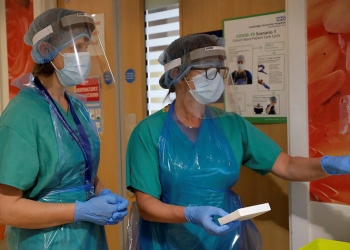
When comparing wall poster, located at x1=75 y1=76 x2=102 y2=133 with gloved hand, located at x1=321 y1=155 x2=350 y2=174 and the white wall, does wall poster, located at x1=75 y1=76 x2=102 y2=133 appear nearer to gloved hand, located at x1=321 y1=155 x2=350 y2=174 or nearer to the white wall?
the white wall

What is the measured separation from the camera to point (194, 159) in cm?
134

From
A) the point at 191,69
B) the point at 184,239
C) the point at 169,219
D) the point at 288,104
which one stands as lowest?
the point at 184,239

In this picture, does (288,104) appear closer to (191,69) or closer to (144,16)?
(191,69)

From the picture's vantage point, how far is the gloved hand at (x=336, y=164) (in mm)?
1221

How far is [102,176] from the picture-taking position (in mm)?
2389

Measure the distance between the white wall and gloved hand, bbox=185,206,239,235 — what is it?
49 centimetres

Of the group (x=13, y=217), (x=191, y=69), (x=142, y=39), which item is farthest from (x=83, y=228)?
(x=142, y=39)

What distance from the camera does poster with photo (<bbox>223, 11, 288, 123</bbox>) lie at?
5.40 ft

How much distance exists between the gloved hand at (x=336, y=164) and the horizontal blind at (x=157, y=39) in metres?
1.02

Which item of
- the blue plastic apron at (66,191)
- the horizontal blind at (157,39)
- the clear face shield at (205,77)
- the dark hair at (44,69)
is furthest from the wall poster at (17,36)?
the clear face shield at (205,77)

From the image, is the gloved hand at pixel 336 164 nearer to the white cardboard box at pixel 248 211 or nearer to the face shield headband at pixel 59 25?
the white cardboard box at pixel 248 211

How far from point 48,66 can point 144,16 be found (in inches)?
40.8

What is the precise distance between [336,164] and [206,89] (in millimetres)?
520

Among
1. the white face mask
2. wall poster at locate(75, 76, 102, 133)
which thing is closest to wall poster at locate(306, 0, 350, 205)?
the white face mask
